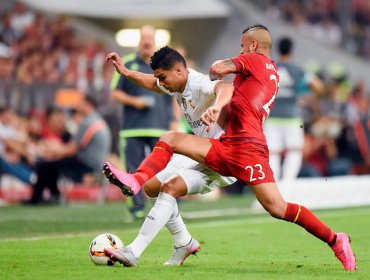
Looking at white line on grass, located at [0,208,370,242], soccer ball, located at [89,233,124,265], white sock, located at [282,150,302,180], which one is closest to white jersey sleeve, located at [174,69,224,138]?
soccer ball, located at [89,233,124,265]

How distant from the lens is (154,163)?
8.93 m

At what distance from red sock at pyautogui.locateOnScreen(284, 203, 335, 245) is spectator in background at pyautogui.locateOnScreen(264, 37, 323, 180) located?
335 inches

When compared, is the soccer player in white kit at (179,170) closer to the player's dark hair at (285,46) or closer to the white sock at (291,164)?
the player's dark hair at (285,46)

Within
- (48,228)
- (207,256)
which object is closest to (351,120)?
(48,228)

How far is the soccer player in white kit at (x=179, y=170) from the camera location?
8984 mm

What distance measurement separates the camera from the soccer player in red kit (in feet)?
29.7

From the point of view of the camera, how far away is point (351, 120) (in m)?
25.9

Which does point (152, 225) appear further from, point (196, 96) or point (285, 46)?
point (285, 46)

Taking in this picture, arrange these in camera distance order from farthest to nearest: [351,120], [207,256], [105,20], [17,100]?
[105,20] → [351,120] → [17,100] → [207,256]

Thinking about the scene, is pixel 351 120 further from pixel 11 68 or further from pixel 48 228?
pixel 48 228

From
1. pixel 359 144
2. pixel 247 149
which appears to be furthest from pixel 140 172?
pixel 359 144

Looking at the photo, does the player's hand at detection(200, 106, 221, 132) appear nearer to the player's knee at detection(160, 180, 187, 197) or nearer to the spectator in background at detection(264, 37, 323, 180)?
the player's knee at detection(160, 180, 187, 197)

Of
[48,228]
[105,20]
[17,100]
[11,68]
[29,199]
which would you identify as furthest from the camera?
[105,20]

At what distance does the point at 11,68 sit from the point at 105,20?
645 cm
